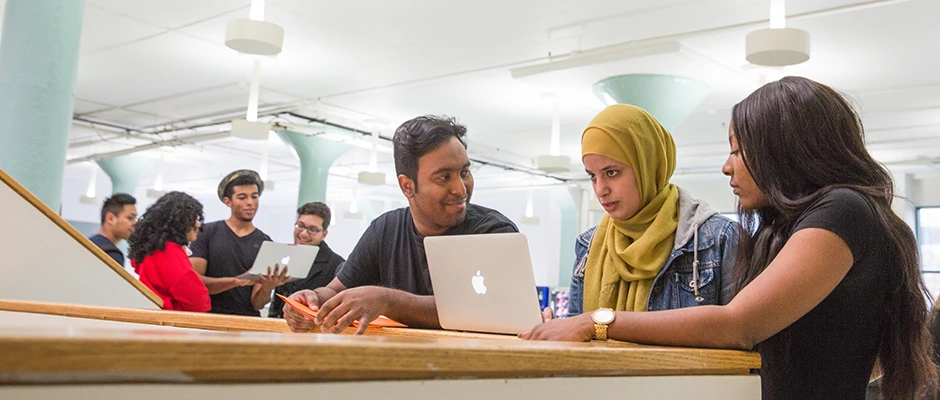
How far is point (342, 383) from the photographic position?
693 mm

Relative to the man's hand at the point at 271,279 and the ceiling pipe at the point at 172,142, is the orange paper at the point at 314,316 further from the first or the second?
the ceiling pipe at the point at 172,142

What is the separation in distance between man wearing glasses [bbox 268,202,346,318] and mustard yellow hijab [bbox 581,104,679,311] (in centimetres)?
276

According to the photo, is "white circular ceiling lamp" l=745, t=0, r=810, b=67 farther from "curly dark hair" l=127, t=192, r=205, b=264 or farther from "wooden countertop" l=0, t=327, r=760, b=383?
"wooden countertop" l=0, t=327, r=760, b=383

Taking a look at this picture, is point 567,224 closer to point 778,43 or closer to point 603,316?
point 778,43

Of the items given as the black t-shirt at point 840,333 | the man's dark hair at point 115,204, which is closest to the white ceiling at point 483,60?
the man's dark hair at point 115,204

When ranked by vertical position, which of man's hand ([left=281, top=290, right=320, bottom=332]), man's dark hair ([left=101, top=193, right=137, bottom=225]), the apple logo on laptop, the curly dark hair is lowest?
man's hand ([left=281, top=290, right=320, bottom=332])

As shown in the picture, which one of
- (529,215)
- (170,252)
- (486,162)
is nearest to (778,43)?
(170,252)

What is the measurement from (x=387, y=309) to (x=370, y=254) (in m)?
0.70

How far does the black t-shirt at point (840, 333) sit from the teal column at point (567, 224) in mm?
14741

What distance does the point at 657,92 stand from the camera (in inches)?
319

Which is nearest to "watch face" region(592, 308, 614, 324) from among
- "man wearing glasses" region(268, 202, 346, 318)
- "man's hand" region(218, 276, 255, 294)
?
"man's hand" region(218, 276, 255, 294)

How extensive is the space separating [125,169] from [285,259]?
1254 centimetres

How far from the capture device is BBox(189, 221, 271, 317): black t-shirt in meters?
4.16

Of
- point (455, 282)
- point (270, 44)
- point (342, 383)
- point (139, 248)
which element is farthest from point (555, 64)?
point (342, 383)
